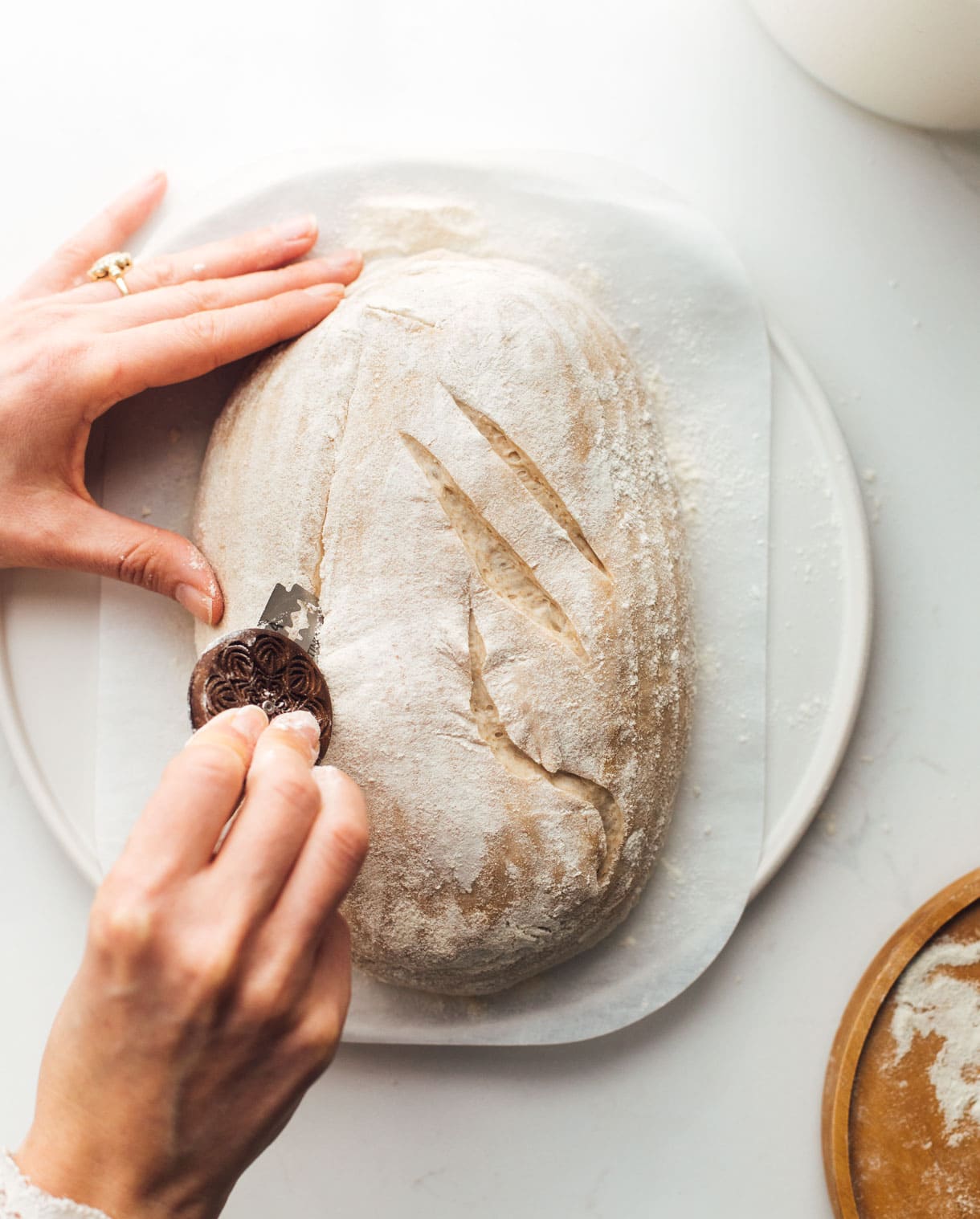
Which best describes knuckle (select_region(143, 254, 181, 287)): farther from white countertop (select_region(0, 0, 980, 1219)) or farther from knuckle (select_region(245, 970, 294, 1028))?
knuckle (select_region(245, 970, 294, 1028))

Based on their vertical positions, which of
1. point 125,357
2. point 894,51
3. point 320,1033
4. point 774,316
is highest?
point 894,51

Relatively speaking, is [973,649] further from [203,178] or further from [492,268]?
[203,178]

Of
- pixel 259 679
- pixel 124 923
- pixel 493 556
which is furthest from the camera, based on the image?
pixel 493 556

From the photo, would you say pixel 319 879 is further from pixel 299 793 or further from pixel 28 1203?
pixel 28 1203

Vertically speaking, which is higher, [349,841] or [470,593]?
[470,593]

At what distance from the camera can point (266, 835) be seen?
0.84 metres

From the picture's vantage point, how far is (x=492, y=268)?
1299 mm

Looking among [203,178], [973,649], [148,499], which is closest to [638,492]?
[973,649]

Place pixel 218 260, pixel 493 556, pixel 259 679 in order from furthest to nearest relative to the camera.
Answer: pixel 218 260 → pixel 493 556 → pixel 259 679

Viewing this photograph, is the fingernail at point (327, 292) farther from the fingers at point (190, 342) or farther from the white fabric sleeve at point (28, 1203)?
the white fabric sleeve at point (28, 1203)

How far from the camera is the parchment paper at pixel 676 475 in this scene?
1.38 metres

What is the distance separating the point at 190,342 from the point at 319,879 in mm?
747

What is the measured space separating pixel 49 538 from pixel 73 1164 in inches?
29.9

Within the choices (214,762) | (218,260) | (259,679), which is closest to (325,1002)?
(214,762)
